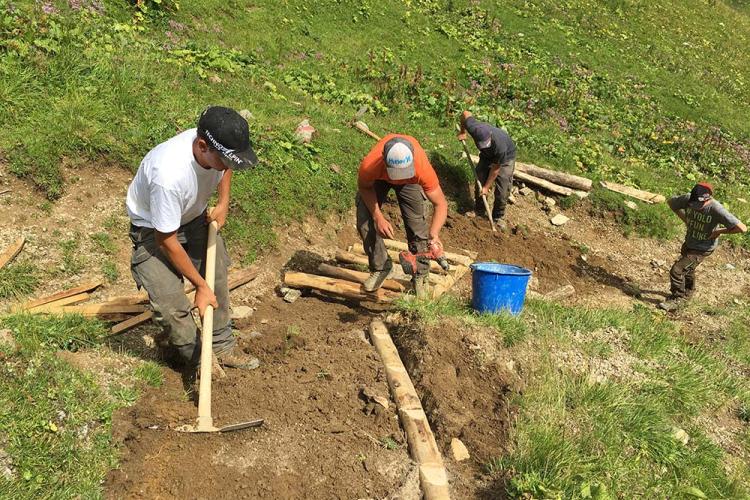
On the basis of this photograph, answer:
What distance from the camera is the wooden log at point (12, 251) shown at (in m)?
5.15

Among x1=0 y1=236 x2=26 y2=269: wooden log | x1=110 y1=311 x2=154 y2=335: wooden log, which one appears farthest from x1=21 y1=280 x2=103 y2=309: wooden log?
x1=110 y1=311 x2=154 y2=335: wooden log

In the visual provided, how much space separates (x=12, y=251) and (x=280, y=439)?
334 cm

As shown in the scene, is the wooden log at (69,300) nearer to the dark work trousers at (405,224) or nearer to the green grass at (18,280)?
the green grass at (18,280)

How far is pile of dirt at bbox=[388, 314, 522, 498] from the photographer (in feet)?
12.0

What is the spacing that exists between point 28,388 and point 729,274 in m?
9.67

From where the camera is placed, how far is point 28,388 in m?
3.51

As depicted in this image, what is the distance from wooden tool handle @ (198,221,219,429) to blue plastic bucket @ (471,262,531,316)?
235cm

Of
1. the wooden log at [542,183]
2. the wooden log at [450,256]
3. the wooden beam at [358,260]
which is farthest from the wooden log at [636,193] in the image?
the wooden beam at [358,260]

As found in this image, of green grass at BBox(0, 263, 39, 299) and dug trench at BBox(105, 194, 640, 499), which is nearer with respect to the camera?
dug trench at BBox(105, 194, 640, 499)

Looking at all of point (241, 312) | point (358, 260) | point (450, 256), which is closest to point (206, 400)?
point (241, 312)

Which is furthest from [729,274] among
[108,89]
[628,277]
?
[108,89]

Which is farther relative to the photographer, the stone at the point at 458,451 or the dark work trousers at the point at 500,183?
the dark work trousers at the point at 500,183

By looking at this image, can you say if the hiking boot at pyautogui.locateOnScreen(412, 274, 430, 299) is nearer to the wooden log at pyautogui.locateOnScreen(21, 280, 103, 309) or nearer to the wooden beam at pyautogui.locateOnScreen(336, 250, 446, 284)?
the wooden beam at pyautogui.locateOnScreen(336, 250, 446, 284)

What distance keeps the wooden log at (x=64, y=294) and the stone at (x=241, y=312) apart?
1258mm
